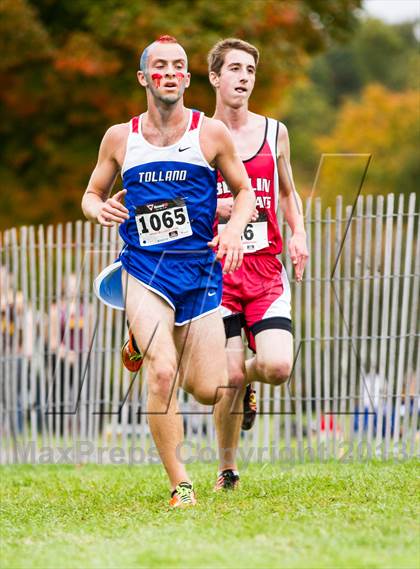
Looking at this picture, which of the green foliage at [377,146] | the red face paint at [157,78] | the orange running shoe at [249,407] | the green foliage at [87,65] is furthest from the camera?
the green foliage at [377,146]

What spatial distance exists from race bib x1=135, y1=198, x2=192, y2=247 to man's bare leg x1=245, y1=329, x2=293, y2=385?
965 mm

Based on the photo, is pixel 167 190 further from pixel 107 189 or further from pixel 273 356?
pixel 273 356

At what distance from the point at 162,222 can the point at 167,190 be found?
172mm

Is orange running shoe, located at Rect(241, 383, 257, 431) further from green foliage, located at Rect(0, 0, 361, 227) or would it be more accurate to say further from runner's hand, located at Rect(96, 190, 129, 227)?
green foliage, located at Rect(0, 0, 361, 227)

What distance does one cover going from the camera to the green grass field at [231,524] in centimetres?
484

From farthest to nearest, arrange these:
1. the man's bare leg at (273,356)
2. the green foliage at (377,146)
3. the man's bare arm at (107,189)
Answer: the green foliage at (377,146) < the man's bare leg at (273,356) < the man's bare arm at (107,189)

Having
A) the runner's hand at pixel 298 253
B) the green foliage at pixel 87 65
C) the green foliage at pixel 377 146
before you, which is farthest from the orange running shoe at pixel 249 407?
the green foliage at pixel 377 146

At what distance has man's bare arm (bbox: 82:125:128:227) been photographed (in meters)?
6.15

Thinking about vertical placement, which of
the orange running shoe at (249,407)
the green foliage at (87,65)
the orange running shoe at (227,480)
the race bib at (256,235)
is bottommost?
the orange running shoe at (227,480)

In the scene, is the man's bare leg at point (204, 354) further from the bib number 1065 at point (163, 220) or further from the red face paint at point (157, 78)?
the red face paint at point (157, 78)

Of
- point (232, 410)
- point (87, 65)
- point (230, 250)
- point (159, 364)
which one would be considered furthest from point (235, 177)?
point (87, 65)

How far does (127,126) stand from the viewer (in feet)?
21.0

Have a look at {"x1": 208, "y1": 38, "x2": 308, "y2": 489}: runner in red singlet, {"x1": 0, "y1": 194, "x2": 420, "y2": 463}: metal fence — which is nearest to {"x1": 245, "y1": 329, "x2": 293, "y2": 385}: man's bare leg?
{"x1": 208, "y1": 38, "x2": 308, "y2": 489}: runner in red singlet

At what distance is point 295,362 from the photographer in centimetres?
905
